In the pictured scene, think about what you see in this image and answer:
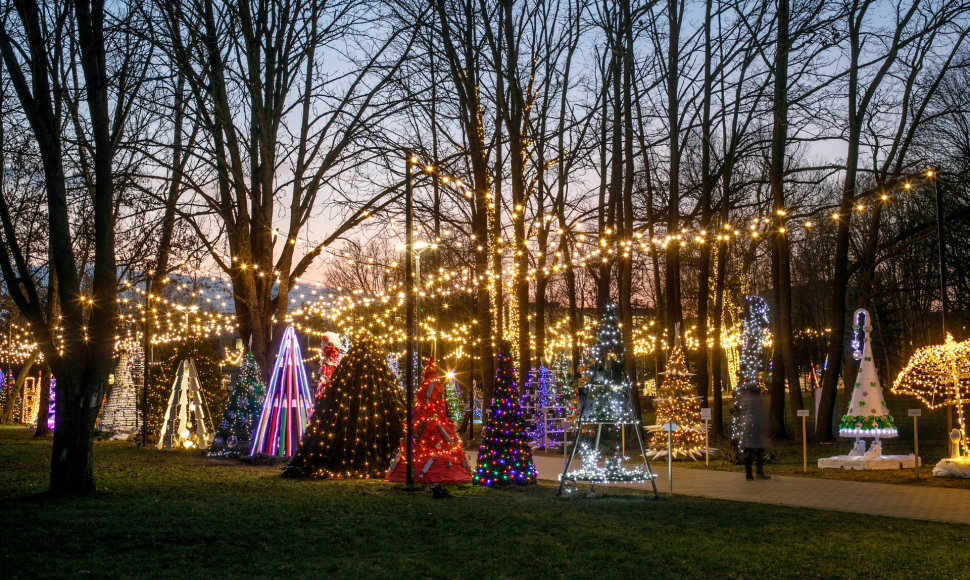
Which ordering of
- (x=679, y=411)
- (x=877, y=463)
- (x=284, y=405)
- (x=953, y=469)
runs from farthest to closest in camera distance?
(x=679, y=411) → (x=284, y=405) → (x=877, y=463) → (x=953, y=469)

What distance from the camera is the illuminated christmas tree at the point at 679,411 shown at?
774 inches

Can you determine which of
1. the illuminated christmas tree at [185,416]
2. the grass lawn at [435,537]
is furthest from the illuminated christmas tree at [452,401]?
the grass lawn at [435,537]

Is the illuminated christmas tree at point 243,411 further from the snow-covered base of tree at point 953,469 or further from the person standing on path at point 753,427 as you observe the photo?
the snow-covered base of tree at point 953,469

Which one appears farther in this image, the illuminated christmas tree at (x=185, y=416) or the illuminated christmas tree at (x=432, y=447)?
the illuminated christmas tree at (x=185, y=416)

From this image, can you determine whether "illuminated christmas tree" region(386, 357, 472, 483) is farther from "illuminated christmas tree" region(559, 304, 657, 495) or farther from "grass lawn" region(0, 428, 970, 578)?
"illuminated christmas tree" region(559, 304, 657, 495)

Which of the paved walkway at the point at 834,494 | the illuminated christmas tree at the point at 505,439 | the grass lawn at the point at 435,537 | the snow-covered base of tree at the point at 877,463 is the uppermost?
the illuminated christmas tree at the point at 505,439

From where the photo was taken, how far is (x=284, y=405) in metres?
18.2

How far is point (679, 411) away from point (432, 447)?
26.4ft

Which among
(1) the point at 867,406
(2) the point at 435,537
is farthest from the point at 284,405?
(1) the point at 867,406

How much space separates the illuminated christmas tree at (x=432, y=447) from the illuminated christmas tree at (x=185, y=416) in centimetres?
1005

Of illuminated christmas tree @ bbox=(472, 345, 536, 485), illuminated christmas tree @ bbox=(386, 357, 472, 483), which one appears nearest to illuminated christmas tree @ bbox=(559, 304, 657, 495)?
illuminated christmas tree @ bbox=(472, 345, 536, 485)

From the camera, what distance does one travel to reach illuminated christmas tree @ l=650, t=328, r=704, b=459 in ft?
64.5

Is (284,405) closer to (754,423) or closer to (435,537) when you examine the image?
(754,423)

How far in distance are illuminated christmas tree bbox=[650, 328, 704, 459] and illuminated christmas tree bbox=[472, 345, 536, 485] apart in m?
7.04
